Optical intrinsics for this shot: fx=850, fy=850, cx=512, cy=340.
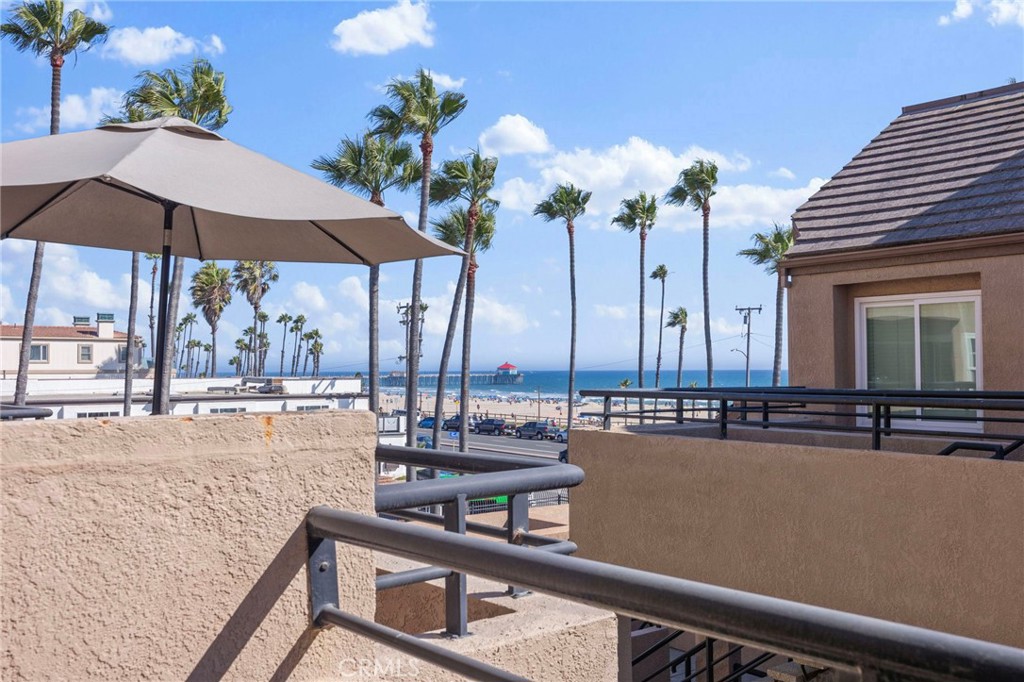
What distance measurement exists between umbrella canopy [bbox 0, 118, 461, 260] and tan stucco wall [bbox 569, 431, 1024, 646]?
165 inches

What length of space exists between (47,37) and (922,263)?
2692 centimetres

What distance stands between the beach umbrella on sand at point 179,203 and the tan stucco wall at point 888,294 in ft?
25.2

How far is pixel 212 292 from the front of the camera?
7462cm

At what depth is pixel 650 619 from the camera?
4.73 feet

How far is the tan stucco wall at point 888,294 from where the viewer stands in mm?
9852

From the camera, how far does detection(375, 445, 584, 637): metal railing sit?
8.36ft

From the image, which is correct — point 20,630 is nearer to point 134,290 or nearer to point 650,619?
point 650,619

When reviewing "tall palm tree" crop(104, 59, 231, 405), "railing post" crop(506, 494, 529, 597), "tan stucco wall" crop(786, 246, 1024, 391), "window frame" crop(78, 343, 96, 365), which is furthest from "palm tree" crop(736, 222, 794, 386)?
"railing post" crop(506, 494, 529, 597)

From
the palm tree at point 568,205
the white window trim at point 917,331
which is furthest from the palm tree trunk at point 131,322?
the white window trim at point 917,331

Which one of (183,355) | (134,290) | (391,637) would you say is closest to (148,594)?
(391,637)

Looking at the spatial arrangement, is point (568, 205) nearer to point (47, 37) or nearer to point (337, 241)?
point (47, 37)

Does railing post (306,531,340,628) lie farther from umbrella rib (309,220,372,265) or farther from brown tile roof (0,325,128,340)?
brown tile roof (0,325,128,340)

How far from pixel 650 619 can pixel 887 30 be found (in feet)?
73.8

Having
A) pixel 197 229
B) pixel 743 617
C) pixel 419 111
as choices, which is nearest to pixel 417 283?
pixel 419 111
